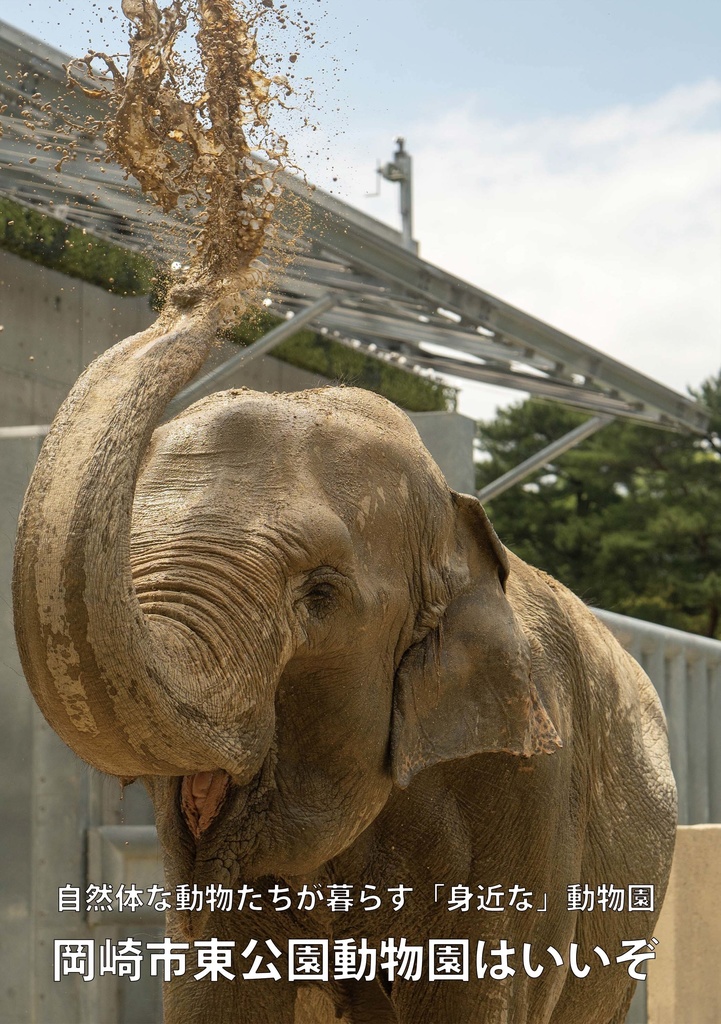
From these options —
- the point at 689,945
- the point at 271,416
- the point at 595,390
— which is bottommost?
the point at 689,945

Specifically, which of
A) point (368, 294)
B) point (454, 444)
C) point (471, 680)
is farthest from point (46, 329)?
point (471, 680)

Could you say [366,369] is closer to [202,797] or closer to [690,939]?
[690,939]

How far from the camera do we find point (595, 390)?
10508 millimetres

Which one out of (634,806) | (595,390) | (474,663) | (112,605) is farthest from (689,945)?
(595,390)

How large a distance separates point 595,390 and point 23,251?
3.80m

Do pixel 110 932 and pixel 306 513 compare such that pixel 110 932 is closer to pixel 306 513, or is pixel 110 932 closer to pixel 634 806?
pixel 634 806

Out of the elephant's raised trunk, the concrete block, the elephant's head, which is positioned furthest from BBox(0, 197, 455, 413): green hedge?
the elephant's raised trunk

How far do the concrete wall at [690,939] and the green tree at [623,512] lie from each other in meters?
16.5

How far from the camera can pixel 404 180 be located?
1069 cm

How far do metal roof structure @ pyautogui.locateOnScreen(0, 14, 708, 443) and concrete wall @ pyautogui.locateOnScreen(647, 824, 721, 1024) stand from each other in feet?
8.74

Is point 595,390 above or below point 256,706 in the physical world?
above

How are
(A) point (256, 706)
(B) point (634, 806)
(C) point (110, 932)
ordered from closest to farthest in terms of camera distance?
(A) point (256, 706)
(B) point (634, 806)
(C) point (110, 932)

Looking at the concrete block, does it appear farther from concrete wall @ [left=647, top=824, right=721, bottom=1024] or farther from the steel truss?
concrete wall @ [left=647, top=824, right=721, bottom=1024]

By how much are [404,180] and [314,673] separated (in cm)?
813
